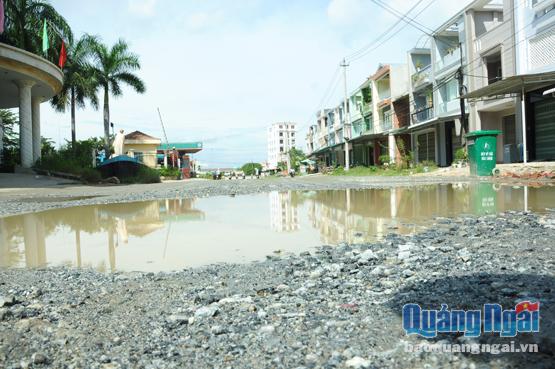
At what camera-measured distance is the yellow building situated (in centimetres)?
5856

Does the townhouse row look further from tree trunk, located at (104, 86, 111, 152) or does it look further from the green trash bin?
tree trunk, located at (104, 86, 111, 152)

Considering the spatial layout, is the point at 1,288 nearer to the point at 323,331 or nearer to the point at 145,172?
the point at 323,331

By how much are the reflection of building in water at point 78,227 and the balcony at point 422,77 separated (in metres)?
28.0

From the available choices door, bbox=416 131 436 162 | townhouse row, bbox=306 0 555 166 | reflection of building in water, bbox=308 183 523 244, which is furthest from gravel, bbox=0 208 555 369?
door, bbox=416 131 436 162

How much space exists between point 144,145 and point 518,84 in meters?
48.6

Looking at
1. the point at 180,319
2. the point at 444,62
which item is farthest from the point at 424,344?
the point at 444,62

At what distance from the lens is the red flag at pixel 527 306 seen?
8.71ft

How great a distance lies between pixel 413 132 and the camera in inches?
1527

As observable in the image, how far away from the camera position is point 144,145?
195 ft

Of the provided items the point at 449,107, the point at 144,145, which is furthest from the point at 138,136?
the point at 449,107

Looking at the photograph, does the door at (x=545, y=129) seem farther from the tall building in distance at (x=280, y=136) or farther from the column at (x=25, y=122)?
the tall building in distance at (x=280, y=136)

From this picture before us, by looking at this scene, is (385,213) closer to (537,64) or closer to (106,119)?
(537,64)

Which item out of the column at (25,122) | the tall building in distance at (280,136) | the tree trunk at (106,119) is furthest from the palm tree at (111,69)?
the tall building in distance at (280,136)

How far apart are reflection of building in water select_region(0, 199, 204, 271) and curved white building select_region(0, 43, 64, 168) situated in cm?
1396
